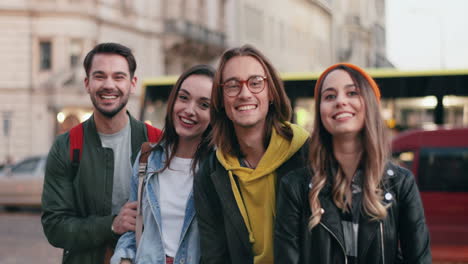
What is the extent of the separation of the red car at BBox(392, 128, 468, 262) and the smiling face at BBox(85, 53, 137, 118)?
814 centimetres

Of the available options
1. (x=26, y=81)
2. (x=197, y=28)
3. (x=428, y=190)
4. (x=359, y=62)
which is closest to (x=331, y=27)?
(x=359, y=62)

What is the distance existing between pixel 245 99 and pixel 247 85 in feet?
0.23

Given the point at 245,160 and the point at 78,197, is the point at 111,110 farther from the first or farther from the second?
the point at 245,160

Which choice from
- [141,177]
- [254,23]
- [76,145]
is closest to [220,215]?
[141,177]

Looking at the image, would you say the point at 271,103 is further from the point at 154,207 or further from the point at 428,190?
the point at 428,190

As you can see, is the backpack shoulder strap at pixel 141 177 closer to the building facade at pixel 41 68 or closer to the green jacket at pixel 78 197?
the green jacket at pixel 78 197

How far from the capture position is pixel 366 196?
110 inches

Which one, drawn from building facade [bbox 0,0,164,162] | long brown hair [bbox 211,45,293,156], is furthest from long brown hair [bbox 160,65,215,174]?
building facade [bbox 0,0,164,162]

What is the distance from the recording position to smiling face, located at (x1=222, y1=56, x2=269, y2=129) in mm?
3158

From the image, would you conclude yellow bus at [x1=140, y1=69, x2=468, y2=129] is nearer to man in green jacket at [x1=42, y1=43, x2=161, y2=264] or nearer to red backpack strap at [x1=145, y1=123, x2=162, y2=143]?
red backpack strap at [x1=145, y1=123, x2=162, y2=143]

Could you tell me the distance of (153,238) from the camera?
10.7 ft

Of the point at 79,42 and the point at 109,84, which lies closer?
the point at 109,84

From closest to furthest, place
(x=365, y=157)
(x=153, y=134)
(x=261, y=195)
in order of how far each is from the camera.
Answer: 1. (x=365, y=157)
2. (x=261, y=195)
3. (x=153, y=134)

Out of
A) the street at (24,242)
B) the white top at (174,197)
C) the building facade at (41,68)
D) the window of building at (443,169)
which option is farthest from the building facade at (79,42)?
the white top at (174,197)
